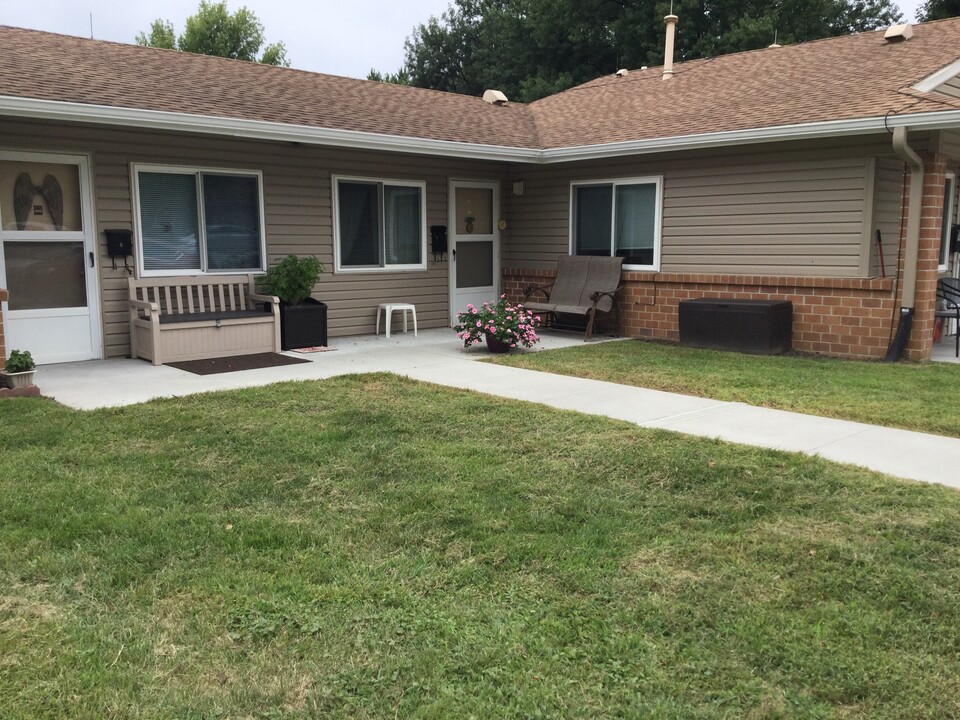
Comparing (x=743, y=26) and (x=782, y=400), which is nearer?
(x=782, y=400)

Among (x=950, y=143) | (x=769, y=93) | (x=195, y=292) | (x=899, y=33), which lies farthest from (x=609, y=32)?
(x=195, y=292)

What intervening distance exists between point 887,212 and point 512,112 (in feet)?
19.8

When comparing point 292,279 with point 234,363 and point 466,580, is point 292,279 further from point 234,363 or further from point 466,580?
point 466,580

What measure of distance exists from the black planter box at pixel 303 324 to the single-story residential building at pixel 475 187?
79 cm

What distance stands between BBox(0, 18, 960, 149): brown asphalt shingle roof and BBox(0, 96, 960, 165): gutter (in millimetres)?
122

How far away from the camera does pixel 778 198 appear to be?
8.87 metres

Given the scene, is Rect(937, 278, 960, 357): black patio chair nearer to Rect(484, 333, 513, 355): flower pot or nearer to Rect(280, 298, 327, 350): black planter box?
Rect(484, 333, 513, 355): flower pot

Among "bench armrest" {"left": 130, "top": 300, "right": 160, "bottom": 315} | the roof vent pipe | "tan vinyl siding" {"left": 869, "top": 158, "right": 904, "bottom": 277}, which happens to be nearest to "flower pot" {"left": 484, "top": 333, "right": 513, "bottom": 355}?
"bench armrest" {"left": 130, "top": 300, "right": 160, "bottom": 315}

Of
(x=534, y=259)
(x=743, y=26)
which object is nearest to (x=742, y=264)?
(x=534, y=259)

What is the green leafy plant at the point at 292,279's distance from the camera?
8.77 metres

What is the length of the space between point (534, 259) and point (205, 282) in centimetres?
467

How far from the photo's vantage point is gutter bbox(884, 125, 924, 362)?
7898 mm

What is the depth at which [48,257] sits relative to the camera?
306 inches

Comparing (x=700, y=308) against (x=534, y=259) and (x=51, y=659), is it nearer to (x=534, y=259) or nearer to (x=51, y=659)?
(x=534, y=259)
